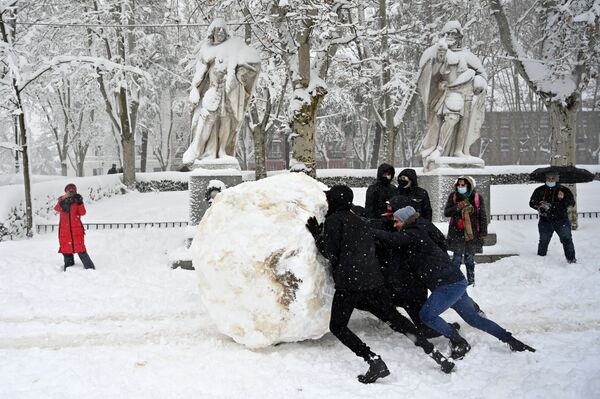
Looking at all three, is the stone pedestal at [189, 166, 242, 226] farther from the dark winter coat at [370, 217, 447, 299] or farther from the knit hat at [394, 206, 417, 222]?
the knit hat at [394, 206, 417, 222]

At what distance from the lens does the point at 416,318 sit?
5.13 m

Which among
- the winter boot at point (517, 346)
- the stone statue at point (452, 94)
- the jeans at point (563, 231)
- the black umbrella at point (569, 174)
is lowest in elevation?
the winter boot at point (517, 346)

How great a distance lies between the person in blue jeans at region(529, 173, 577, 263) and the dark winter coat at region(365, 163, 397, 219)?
9.94 feet

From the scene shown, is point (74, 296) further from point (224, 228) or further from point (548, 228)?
point (548, 228)

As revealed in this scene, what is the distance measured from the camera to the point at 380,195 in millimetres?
6844

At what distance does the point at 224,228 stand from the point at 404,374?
2214 mm

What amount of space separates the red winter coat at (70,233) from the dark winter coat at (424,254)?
5.93 m

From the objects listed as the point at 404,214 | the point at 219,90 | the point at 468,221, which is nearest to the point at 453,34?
the point at 468,221

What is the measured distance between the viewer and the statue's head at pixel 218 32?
9.48m

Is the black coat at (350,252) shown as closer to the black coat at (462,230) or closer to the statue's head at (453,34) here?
the black coat at (462,230)

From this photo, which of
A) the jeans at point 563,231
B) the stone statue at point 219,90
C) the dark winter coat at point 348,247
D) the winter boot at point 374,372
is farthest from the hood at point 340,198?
the stone statue at point 219,90

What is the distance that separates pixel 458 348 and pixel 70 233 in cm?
673

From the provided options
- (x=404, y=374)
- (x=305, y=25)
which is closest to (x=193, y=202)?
(x=305, y=25)

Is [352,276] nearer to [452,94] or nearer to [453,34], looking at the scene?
[452,94]
